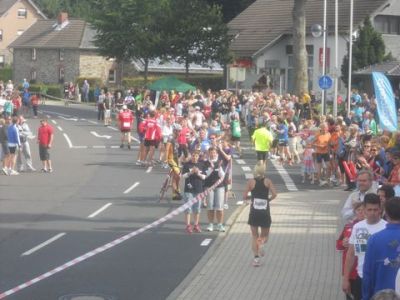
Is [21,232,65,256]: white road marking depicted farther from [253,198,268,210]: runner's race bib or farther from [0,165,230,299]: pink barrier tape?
[253,198,268,210]: runner's race bib

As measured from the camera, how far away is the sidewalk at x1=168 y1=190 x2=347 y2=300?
12672 millimetres

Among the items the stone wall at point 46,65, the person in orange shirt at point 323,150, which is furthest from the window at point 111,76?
the person in orange shirt at point 323,150

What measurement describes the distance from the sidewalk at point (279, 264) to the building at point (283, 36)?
3553 cm

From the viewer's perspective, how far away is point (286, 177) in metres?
27.5

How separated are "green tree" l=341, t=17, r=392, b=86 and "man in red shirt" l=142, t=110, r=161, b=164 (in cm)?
2538

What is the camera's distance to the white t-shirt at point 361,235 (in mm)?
9102

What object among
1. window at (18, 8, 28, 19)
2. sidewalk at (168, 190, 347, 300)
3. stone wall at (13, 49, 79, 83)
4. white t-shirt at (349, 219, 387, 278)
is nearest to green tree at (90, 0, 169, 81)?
stone wall at (13, 49, 79, 83)

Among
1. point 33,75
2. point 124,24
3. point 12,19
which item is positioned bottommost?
point 33,75

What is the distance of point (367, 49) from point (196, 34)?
1007cm

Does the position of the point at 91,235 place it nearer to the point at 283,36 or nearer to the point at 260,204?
the point at 260,204

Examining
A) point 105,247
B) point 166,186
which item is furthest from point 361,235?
point 166,186

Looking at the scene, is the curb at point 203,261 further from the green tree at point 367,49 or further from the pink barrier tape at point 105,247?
the green tree at point 367,49

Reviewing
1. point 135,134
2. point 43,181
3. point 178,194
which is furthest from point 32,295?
point 135,134

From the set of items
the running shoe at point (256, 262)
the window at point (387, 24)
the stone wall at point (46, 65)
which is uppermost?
the window at point (387, 24)
